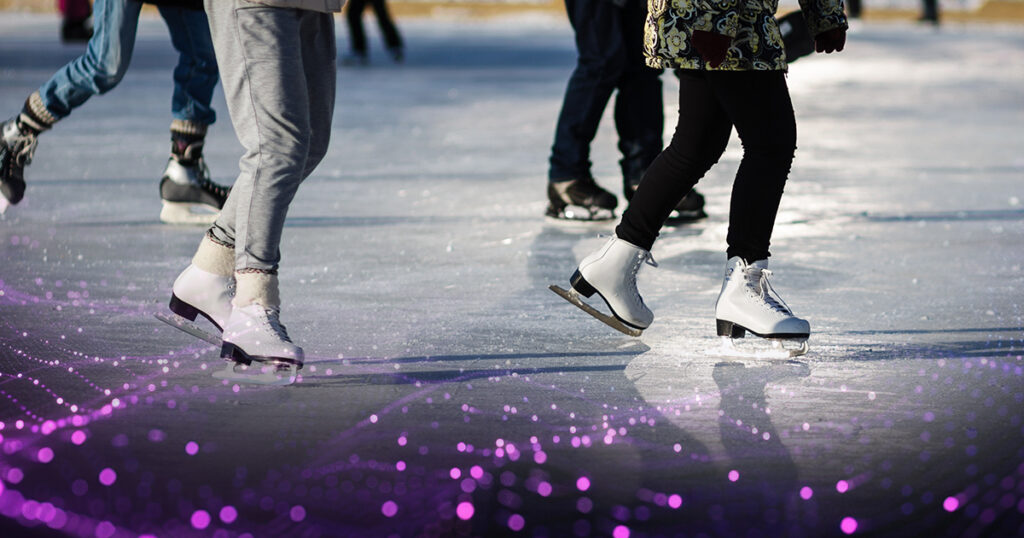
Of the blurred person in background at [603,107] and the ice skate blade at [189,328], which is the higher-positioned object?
the ice skate blade at [189,328]

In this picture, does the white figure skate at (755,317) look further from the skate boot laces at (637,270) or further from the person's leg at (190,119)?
the person's leg at (190,119)

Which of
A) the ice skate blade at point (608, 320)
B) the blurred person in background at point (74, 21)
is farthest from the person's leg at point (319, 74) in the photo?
the blurred person in background at point (74, 21)

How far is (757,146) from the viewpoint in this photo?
3297mm

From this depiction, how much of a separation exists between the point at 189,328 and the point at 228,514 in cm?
105

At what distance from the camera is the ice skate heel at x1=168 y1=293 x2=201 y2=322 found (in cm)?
328

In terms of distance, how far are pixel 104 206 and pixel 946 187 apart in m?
3.17

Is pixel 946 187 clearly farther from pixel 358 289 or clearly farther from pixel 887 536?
pixel 887 536

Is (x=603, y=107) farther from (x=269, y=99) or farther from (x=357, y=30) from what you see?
(x=357, y=30)

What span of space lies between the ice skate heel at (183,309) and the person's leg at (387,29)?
30.6ft

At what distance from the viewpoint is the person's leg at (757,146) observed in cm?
324

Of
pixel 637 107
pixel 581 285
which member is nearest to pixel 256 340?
pixel 581 285

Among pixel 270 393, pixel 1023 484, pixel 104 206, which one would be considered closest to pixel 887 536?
pixel 1023 484

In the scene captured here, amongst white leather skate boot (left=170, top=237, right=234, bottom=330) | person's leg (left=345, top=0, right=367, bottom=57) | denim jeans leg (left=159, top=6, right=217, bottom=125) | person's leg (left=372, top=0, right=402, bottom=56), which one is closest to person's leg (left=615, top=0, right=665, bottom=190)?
denim jeans leg (left=159, top=6, right=217, bottom=125)

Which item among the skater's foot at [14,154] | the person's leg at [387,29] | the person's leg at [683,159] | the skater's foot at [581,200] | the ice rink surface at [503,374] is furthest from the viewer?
the person's leg at [387,29]
